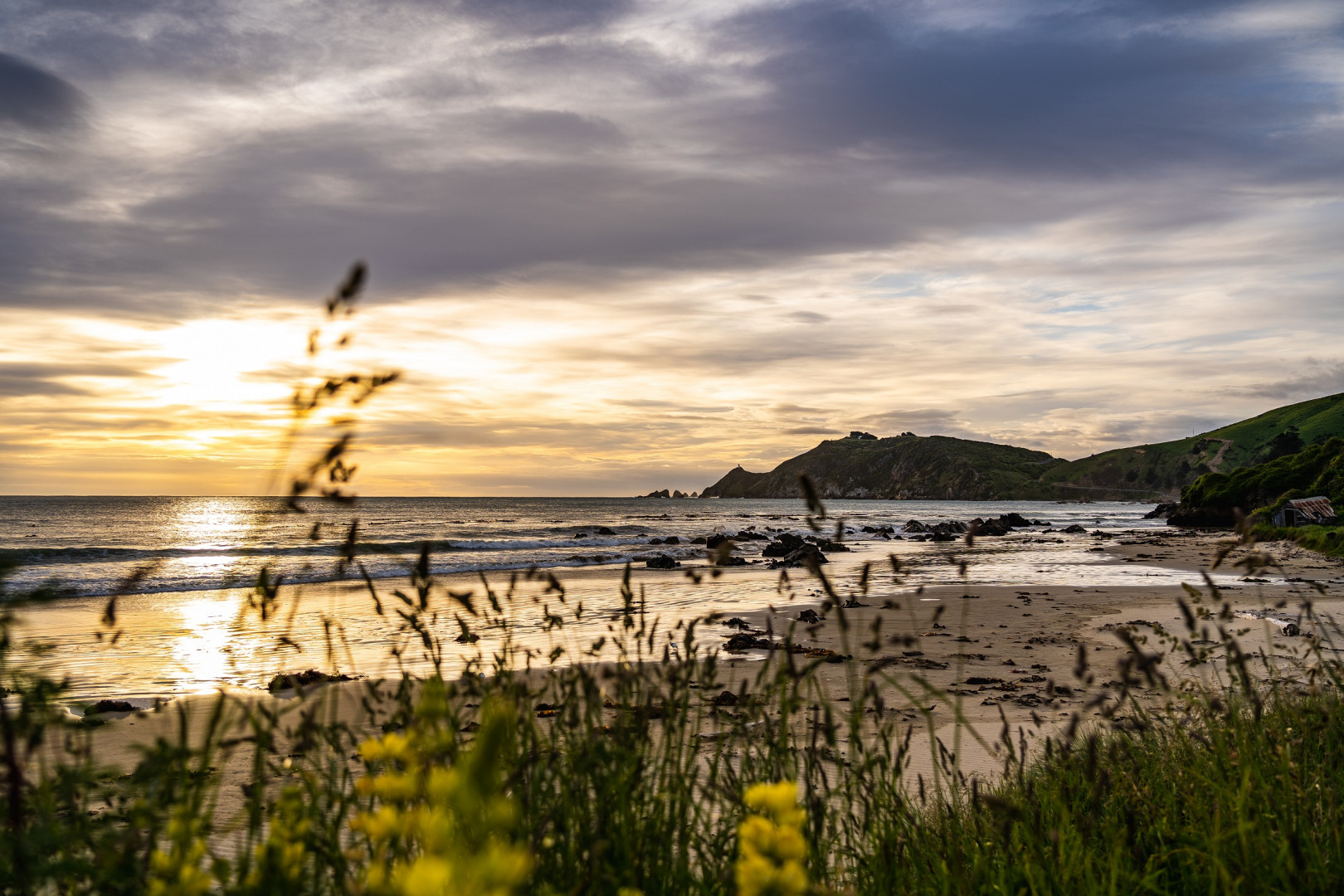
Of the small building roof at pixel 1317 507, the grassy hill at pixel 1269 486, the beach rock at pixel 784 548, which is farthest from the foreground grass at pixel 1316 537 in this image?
the beach rock at pixel 784 548

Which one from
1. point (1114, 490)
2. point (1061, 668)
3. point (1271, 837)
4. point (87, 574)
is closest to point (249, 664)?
point (1061, 668)

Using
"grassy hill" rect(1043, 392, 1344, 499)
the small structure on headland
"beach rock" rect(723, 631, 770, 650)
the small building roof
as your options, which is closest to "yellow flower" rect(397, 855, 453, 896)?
"beach rock" rect(723, 631, 770, 650)

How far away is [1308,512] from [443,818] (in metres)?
36.1

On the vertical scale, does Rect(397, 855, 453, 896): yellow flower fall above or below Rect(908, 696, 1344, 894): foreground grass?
above

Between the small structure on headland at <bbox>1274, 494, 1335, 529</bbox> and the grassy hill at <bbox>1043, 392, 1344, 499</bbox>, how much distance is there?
2824 inches

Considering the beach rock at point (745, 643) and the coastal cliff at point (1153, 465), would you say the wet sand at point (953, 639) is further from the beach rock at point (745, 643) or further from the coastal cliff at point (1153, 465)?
the coastal cliff at point (1153, 465)

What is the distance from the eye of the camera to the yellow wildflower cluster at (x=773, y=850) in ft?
3.83

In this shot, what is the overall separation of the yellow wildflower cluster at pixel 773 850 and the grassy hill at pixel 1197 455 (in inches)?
4309

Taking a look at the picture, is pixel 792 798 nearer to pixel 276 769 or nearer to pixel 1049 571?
pixel 276 769

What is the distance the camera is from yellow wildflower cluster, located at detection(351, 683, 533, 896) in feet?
2.15

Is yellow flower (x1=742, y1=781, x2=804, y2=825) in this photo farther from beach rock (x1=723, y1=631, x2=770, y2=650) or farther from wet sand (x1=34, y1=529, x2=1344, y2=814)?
beach rock (x1=723, y1=631, x2=770, y2=650)

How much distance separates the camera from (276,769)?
6.74 ft

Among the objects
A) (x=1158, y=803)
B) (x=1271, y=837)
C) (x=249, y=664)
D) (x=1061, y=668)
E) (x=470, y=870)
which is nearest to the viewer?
(x=470, y=870)

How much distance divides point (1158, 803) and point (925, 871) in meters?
1.27
